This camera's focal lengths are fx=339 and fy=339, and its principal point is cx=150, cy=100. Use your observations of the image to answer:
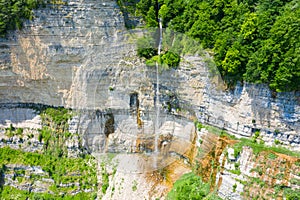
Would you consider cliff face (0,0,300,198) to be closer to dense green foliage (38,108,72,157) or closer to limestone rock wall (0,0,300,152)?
limestone rock wall (0,0,300,152)

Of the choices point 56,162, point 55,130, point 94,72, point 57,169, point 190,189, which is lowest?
point 57,169

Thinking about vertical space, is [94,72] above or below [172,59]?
below

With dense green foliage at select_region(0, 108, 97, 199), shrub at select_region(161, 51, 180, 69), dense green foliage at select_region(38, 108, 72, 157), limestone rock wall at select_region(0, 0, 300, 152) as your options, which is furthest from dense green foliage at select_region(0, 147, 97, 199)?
shrub at select_region(161, 51, 180, 69)

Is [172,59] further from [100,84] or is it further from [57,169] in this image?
[57,169]

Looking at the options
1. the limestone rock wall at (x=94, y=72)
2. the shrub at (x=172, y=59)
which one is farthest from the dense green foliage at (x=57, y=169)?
the shrub at (x=172, y=59)

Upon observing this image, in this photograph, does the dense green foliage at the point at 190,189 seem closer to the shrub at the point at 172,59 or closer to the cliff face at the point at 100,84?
the cliff face at the point at 100,84

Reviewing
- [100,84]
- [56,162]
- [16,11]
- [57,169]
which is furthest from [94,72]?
[57,169]
